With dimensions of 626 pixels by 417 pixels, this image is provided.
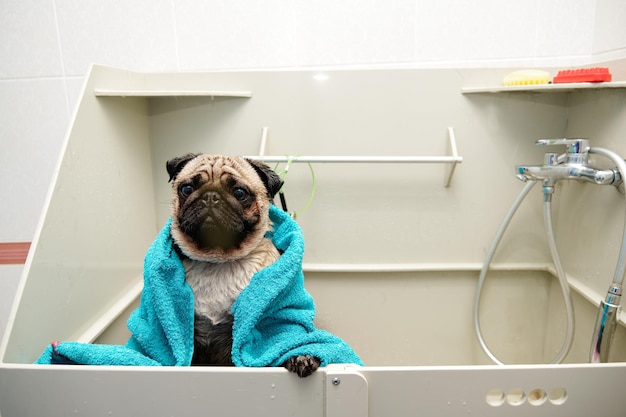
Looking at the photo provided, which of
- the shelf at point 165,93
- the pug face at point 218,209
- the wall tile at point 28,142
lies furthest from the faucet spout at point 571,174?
the wall tile at point 28,142

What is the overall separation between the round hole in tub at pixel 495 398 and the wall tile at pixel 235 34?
1031 millimetres

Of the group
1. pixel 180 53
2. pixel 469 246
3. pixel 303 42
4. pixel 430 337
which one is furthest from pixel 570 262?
pixel 180 53

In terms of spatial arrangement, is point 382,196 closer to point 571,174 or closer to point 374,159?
point 374,159

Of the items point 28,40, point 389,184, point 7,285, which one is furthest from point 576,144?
point 7,285

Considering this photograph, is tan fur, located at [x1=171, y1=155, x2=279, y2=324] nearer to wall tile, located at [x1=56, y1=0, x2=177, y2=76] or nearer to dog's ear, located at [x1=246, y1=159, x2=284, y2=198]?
dog's ear, located at [x1=246, y1=159, x2=284, y2=198]

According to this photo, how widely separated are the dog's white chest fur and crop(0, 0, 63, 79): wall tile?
3.30 ft

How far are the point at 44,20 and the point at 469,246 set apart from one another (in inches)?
58.8

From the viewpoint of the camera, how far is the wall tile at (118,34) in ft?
3.79

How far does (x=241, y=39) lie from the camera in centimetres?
116

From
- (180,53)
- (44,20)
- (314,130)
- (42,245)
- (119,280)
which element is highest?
(44,20)

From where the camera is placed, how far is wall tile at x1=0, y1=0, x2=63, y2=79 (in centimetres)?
116

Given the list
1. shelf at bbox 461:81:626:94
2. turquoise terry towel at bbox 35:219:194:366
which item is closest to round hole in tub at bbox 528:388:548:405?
turquoise terry towel at bbox 35:219:194:366

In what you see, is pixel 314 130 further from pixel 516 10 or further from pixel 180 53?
pixel 516 10

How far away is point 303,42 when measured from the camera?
1.16 metres
